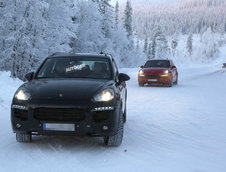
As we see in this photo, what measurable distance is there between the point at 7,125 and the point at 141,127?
2.92 metres

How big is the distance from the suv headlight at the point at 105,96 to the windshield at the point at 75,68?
0.98 m

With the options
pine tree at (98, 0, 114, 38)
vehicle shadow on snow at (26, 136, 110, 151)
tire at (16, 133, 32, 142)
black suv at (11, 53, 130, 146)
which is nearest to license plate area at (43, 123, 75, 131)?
black suv at (11, 53, 130, 146)

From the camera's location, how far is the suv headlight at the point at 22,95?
520 centimetres

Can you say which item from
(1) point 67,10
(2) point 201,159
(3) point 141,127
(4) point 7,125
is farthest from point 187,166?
(1) point 67,10

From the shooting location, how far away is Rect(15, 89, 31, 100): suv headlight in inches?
205

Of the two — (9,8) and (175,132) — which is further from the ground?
(9,8)

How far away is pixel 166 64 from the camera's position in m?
20.0

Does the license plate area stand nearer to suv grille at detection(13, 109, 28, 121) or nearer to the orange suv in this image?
suv grille at detection(13, 109, 28, 121)

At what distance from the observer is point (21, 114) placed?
5160 millimetres

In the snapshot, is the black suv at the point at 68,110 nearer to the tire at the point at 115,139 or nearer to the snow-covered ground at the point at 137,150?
the tire at the point at 115,139

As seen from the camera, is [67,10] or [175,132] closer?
[175,132]

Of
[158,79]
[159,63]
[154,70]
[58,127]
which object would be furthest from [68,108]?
[159,63]

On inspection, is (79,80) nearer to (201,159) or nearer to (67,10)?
(201,159)

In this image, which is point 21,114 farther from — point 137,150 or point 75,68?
point 137,150
